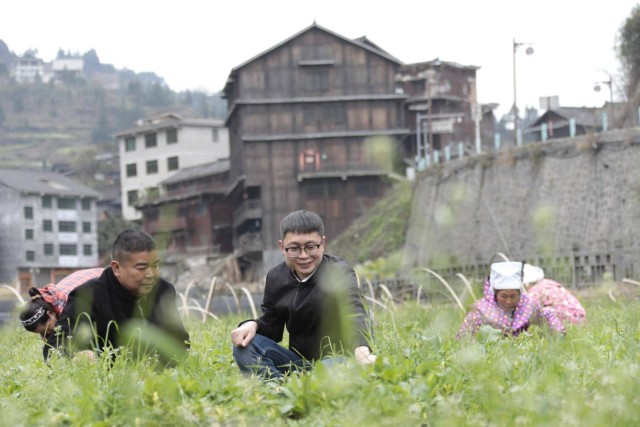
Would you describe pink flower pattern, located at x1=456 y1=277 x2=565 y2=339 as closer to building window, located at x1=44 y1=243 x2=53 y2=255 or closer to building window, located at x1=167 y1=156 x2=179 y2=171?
building window, located at x1=167 y1=156 x2=179 y2=171

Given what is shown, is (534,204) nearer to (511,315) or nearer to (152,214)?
(511,315)

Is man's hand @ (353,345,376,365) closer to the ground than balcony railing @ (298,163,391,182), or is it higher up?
closer to the ground

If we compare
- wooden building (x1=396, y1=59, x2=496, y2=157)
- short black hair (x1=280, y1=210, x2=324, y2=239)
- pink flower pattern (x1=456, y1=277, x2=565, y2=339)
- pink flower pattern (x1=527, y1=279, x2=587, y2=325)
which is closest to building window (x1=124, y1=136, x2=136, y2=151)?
wooden building (x1=396, y1=59, x2=496, y2=157)

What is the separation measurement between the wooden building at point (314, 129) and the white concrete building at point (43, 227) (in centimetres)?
2004

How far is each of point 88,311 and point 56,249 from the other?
63.5 m

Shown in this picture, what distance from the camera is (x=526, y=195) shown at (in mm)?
34406

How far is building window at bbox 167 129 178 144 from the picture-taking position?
6800 cm

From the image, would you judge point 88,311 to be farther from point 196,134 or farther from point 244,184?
point 196,134

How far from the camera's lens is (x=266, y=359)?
6.21 metres

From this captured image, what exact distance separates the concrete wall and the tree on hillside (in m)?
5.74

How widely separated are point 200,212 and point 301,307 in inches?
2070

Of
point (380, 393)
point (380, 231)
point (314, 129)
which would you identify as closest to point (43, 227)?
point (314, 129)

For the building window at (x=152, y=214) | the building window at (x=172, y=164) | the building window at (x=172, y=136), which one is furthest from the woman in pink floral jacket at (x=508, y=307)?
the building window at (x=172, y=136)

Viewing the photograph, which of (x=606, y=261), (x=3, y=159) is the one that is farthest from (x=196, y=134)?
(x=3, y=159)
